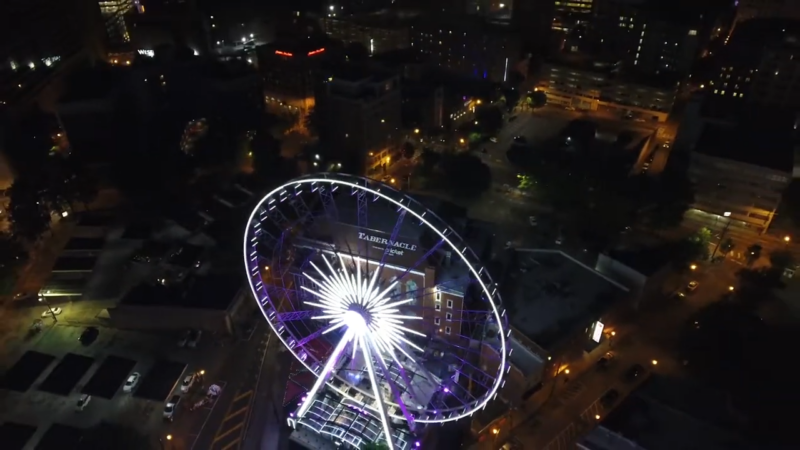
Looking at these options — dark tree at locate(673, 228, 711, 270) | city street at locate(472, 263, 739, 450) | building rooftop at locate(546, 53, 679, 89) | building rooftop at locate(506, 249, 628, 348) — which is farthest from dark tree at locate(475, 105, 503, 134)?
city street at locate(472, 263, 739, 450)

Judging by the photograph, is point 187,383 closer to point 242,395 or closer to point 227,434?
point 242,395

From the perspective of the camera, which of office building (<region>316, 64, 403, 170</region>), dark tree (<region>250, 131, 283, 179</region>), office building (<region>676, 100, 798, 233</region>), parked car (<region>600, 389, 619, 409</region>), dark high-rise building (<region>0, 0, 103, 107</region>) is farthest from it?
dark high-rise building (<region>0, 0, 103, 107</region>)

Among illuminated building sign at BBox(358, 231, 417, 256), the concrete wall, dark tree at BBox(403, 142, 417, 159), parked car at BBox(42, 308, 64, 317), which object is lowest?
parked car at BBox(42, 308, 64, 317)

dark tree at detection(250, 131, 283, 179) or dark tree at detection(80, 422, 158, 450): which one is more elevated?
dark tree at detection(250, 131, 283, 179)

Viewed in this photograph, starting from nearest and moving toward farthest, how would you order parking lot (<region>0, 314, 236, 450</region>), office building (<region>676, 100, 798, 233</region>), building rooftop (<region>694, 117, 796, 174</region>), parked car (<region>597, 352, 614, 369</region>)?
parking lot (<region>0, 314, 236, 450</region>) → parked car (<region>597, 352, 614, 369</region>) → office building (<region>676, 100, 798, 233</region>) → building rooftop (<region>694, 117, 796, 174</region>)

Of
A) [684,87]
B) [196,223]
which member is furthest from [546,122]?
[196,223]

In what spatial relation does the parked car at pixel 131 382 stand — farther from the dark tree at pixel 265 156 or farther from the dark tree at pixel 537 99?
the dark tree at pixel 537 99

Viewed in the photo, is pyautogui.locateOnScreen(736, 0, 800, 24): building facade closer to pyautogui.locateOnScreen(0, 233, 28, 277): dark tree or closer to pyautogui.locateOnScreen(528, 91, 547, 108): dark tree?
pyautogui.locateOnScreen(528, 91, 547, 108): dark tree
